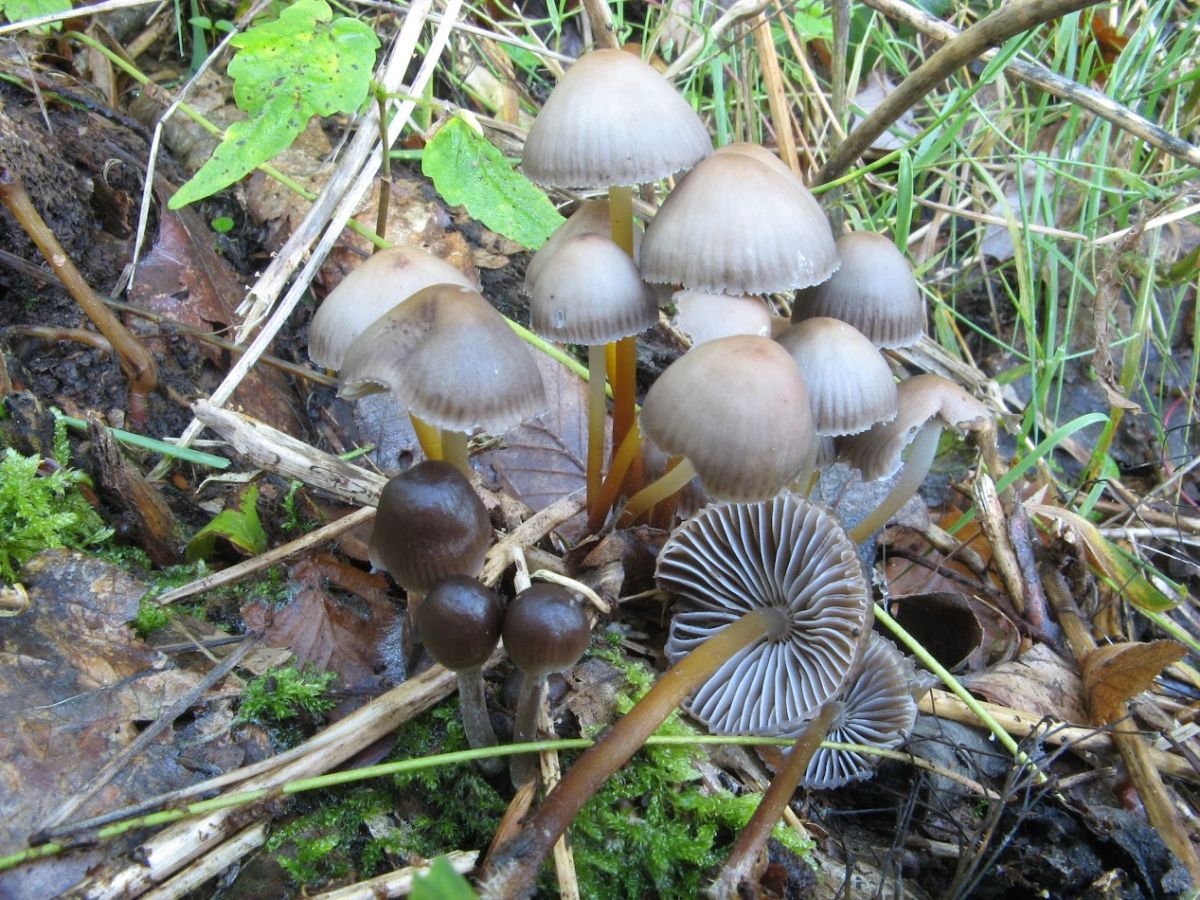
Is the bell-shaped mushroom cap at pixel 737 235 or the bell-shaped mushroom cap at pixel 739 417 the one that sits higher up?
the bell-shaped mushroom cap at pixel 737 235

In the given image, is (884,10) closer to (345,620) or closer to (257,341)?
(257,341)

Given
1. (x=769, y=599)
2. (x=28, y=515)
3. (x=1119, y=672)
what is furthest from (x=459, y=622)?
(x=1119, y=672)

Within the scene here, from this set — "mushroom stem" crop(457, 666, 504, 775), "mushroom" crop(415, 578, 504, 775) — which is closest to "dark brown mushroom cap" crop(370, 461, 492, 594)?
"mushroom" crop(415, 578, 504, 775)

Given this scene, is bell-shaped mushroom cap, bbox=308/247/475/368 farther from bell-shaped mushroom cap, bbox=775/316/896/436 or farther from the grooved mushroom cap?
the grooved mushroom cap

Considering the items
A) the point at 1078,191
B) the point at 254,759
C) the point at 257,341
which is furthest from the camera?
the point at 1078,191

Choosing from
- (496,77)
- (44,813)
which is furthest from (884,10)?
(44,813)

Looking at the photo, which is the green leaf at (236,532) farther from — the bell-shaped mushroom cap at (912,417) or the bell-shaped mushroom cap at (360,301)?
the bell-shaped mushroom cap at (912,417)

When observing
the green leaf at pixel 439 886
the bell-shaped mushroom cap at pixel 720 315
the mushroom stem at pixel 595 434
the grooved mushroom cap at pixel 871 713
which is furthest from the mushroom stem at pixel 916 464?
A: the green leaf at pixel 439 886

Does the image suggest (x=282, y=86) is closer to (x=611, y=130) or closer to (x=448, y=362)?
(x=611, y=130)

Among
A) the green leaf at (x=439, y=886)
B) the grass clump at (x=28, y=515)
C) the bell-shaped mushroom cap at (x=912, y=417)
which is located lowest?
the grass clump at (x=28, y=515)
